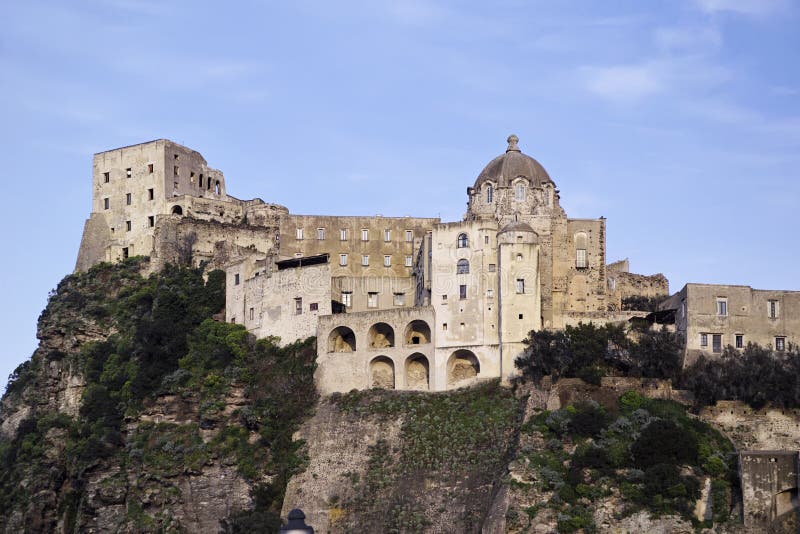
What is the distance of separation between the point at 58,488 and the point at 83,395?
A: 627cm

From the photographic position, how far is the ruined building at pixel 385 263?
78.5 metres

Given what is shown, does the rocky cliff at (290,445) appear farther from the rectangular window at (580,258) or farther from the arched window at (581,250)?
the arched window at (581,250)

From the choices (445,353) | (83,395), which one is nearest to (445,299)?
(445,353)

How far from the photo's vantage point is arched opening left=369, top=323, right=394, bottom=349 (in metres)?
81.2

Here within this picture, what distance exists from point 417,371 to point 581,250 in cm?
1309

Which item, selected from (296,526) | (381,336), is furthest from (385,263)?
(296,526)

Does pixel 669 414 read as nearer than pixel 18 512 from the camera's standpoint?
Yes

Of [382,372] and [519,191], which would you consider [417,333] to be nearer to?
[382,372]

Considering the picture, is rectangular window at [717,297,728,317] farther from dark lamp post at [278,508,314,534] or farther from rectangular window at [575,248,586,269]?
dark lamp post at [278,508,314,534]

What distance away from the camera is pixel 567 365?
2918 inches

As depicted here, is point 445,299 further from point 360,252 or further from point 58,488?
point 58,488

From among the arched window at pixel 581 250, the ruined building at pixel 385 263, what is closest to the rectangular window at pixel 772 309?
the ruined building at pixel 385 263

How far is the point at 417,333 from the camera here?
266 ft

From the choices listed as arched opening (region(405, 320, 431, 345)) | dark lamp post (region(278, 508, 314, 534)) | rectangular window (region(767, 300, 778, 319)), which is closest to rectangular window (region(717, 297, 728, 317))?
rectangular window (region(767, 300, 778, 319))
